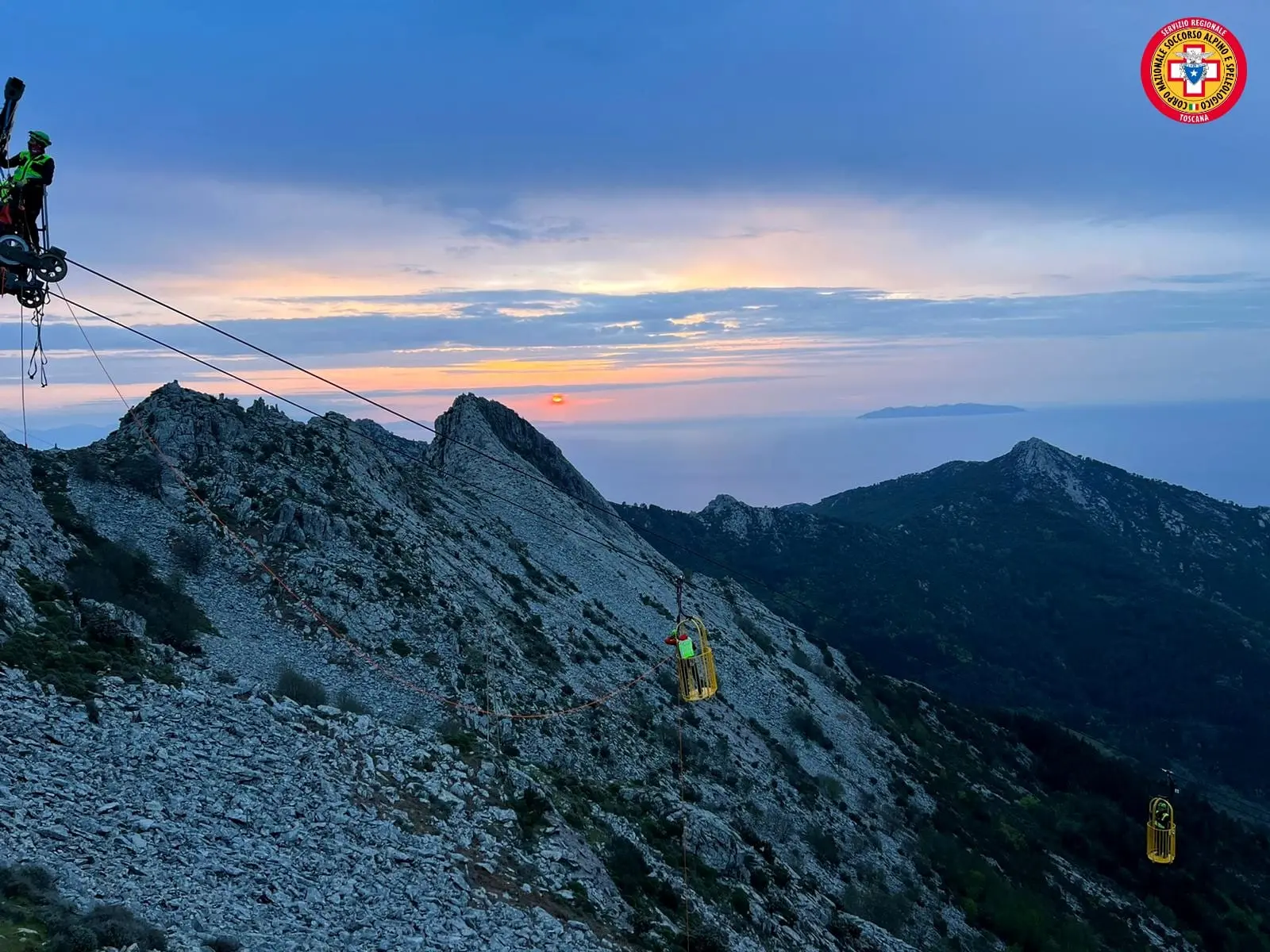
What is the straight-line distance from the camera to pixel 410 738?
2780cm

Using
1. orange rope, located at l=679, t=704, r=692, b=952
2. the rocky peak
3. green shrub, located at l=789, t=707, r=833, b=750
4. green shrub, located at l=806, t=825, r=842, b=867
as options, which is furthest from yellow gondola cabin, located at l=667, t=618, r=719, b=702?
the rocky peak

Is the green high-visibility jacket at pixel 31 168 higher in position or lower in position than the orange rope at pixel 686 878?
higher

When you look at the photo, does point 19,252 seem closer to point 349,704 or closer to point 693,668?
point 349,704

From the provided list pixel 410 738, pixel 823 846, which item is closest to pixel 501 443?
pixel 823 846

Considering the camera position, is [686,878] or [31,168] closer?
[31,168]

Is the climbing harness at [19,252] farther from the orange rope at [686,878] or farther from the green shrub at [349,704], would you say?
the orange rope at [686,878]

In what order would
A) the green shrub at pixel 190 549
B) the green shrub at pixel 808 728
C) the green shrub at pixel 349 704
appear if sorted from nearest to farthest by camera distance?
the green shrub at pixel 349 704
the green shrub at pixel 190 549
the green shrub at pixel 808 728

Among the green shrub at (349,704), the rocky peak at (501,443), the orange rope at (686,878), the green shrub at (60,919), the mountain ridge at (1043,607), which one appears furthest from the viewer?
the mountain ridge at (1043,607)

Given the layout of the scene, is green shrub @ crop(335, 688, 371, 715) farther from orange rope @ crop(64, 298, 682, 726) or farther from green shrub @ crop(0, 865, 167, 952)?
green shrub @ crop(0, 865, 167, 952)

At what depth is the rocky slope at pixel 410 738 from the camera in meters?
20.3

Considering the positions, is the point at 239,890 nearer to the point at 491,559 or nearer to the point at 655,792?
the point at 655,792

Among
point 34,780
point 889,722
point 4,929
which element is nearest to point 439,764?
point 34,780

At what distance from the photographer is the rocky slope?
66.7 feet

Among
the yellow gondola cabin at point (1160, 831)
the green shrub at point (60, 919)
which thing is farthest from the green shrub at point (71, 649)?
the yellow gondola cabin at point (1160, 831)
